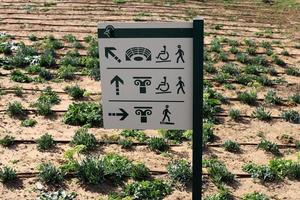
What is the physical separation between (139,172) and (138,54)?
458 centimetres

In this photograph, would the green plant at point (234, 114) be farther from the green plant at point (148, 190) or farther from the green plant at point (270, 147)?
the green plant at point (148, 190)

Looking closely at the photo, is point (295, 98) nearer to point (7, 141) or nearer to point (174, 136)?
point (174, 136)

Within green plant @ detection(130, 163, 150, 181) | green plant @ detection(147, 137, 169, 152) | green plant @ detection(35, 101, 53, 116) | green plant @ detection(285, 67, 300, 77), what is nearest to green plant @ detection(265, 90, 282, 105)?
green plant @ detection(285, 67, 300, 77)

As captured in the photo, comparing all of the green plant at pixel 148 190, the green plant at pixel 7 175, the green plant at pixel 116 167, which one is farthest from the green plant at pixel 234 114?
the green plant at pixel 7 175

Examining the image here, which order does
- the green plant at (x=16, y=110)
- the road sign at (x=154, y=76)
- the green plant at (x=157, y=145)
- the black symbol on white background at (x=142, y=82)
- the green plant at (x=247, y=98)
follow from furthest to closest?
the green plant at (x=247, y=98), the green plant at (x=16, y=110), the green plant at (x=157, y=145), the black symbol on white background at (x=142, y=82), the road sign at (x=154, y=76)

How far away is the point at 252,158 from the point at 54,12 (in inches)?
740

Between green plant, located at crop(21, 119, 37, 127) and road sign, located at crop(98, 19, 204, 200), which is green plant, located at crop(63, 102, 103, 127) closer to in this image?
green plant, located at crop(21, 119, 37, 127)

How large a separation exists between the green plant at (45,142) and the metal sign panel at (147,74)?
5360 mm

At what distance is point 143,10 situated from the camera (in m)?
28.6

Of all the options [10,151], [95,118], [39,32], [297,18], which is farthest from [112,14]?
[10,151]

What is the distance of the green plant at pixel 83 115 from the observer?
42.0 feet

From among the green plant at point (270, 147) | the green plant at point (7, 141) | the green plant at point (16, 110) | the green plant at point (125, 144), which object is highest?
the green plant at point (16, 110)

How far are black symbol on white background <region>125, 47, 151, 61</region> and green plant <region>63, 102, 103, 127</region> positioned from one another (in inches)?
270

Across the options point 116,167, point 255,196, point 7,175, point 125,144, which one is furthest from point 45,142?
point 255,196
